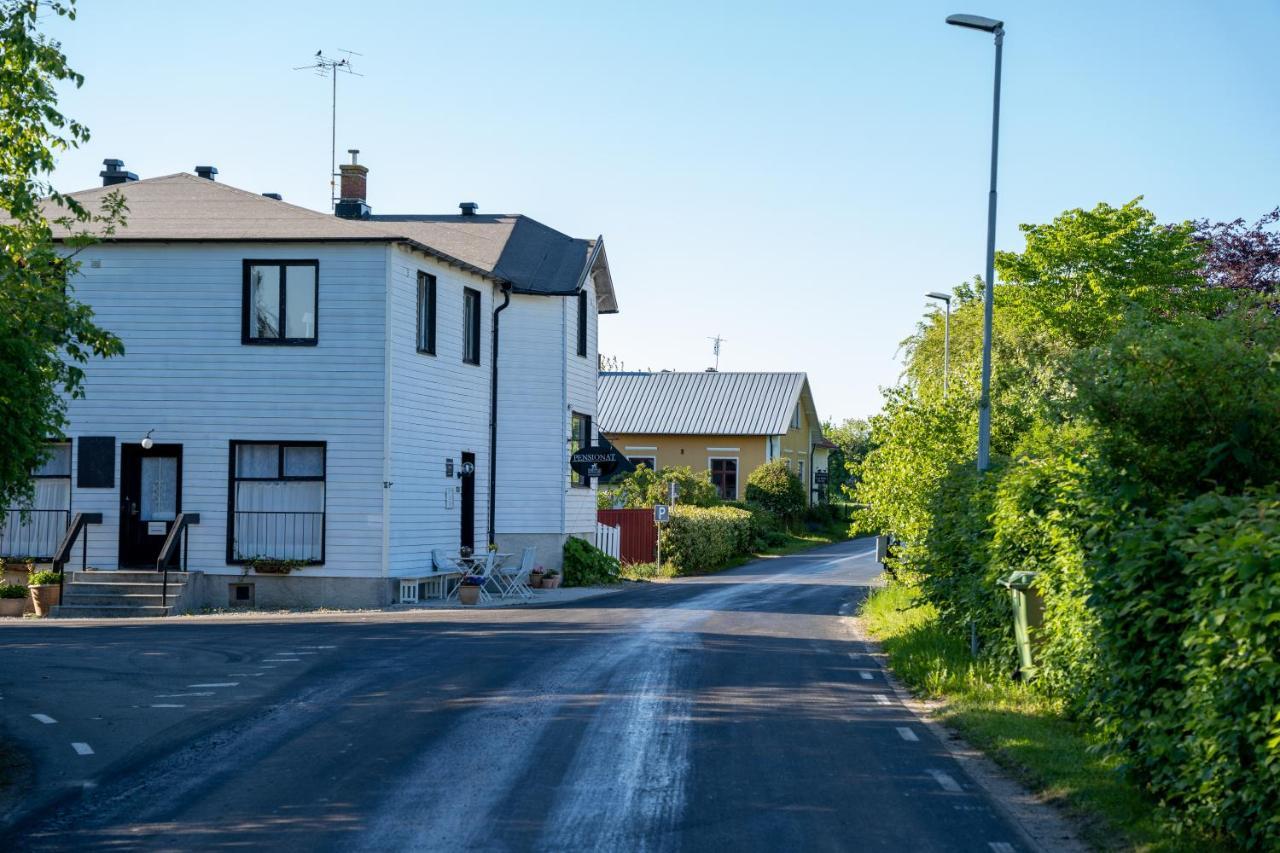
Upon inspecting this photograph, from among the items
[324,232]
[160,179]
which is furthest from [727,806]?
[160,179]

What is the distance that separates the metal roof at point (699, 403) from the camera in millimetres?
61625

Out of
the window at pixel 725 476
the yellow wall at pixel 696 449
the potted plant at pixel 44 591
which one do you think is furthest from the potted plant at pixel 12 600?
the window at pixel 725 476

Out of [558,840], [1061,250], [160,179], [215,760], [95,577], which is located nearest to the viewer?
[558,840]

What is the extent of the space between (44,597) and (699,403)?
141 ft

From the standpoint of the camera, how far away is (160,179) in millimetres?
28516

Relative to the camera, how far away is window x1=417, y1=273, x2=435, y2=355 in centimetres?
2608

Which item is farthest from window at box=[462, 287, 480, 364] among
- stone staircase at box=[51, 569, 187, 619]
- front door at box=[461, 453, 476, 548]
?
stone staircase at box=[51, 569, 187, 619]

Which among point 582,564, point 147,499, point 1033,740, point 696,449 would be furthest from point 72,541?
point 696,449

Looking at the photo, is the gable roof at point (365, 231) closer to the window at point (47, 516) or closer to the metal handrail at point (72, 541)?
the window at point (47, 516)

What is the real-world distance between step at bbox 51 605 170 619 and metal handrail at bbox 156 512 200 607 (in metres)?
0.21

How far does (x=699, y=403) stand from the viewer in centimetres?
6347

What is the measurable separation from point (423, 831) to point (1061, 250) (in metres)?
38.5

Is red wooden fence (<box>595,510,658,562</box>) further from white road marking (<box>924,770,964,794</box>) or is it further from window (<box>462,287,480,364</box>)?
white road marking (<box>924,770,964,794</box>)

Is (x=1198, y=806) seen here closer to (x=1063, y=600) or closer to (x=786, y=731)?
(x=1063, y=600)
